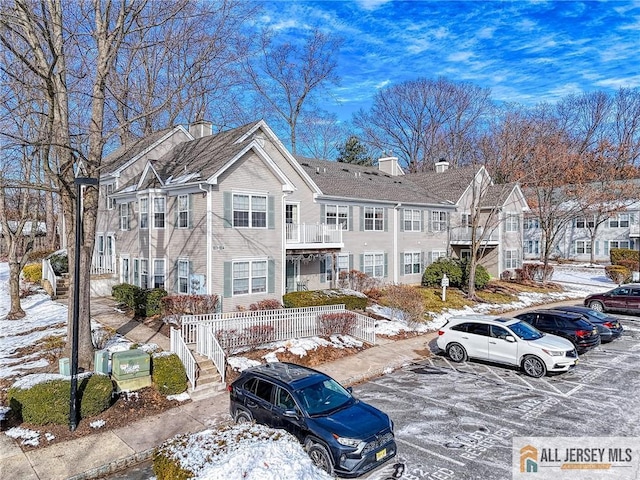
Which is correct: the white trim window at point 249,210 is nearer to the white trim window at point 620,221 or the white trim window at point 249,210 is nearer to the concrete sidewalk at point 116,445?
the concrete sidewalk at point 116,445

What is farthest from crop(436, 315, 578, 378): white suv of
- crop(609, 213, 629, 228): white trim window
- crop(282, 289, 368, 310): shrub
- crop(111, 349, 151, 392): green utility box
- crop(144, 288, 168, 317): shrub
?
crop(609, 213, 629, 228): white trim window

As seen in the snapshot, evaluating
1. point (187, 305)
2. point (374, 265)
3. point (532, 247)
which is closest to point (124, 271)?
point (187, 305)

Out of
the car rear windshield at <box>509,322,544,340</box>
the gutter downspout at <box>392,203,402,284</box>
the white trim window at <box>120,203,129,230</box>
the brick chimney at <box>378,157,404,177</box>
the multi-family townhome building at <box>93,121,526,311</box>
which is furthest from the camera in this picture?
the brick chimney at <box>378,157,404,177</box>

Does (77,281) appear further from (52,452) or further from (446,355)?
(446,355)

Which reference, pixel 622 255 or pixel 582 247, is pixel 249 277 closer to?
pixel 622 255

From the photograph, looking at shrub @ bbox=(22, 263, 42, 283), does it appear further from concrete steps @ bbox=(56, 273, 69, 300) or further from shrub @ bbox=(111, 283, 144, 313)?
shrub @ bbox=(111, 283, 144, 313)

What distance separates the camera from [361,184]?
3075 cm

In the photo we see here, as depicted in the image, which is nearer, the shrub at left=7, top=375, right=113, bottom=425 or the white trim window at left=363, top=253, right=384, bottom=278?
the shrub at left=7, top=375, right=113, bottom=425

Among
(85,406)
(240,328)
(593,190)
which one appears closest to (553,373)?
(240,328)

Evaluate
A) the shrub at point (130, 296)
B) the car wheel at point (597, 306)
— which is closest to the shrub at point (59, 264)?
the shrub at point (130, 296)

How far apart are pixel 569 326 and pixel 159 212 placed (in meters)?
19.0

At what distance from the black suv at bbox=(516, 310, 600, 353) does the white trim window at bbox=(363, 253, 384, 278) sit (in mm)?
11550

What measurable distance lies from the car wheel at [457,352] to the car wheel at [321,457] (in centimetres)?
907

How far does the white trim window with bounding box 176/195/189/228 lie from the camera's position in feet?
66.3
